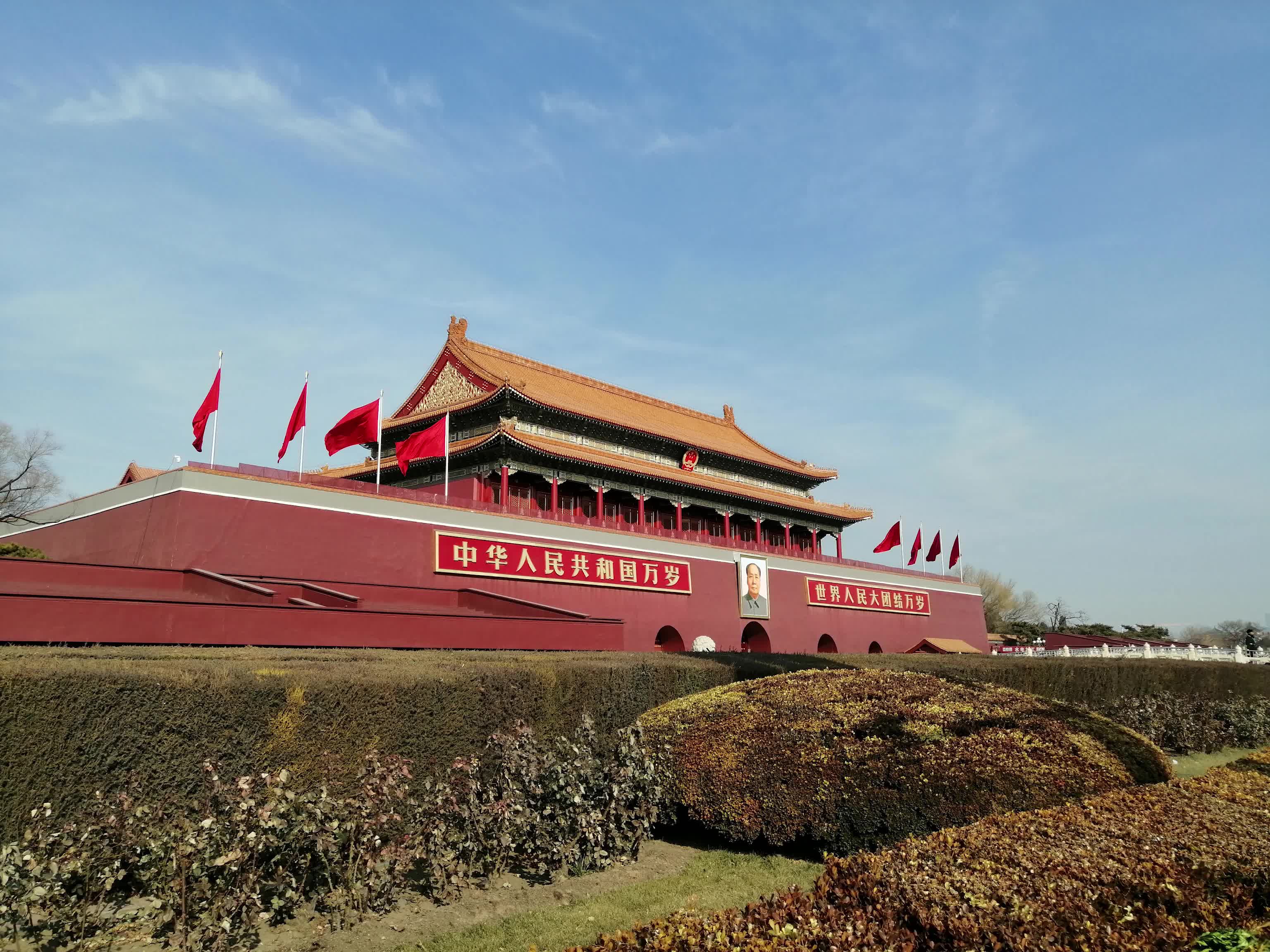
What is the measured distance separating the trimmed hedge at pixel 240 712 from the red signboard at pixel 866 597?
22.1 meters

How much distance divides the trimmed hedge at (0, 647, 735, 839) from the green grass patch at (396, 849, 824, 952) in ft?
5.44

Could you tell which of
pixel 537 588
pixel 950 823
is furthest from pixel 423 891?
pixel 537 588

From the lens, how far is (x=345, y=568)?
17359 mm

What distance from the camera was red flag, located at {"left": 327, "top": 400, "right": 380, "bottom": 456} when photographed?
1742cm

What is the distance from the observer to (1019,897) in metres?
3.84

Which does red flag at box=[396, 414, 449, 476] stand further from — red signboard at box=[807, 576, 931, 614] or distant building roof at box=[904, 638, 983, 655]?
distant building roof at box=[904, 638, 983, 655]

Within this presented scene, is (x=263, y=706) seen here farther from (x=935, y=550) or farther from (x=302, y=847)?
(x=935, y=550)

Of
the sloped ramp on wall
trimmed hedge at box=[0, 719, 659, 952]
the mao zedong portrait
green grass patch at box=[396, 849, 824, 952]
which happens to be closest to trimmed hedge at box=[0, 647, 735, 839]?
trimmed hedge at box=[0, 719, 659, 952]

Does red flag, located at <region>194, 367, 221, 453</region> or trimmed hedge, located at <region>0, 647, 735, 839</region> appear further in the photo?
red flag, located at <region>194, 367, 221, 453</region>

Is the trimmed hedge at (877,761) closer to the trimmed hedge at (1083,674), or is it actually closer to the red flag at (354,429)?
the trimmed hedge at (1083,674)

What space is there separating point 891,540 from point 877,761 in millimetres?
27112

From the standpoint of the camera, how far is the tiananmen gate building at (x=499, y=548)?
12203mm

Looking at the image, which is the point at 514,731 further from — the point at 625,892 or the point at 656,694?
the point at 656,694

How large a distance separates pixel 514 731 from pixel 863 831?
283 cm
